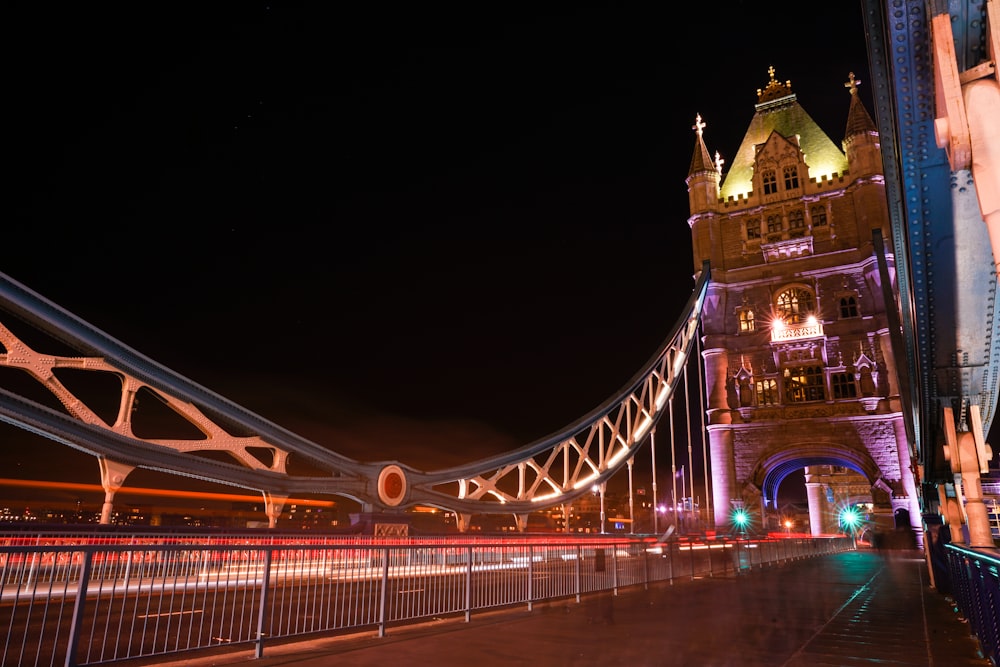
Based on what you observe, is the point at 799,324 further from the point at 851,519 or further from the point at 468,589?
the point at 468,589

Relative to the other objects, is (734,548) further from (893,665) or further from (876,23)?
(876,23)

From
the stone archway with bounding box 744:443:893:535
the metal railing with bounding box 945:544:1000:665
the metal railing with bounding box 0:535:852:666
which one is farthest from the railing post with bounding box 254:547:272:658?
the stone archway with bounding box 744:443:893:535

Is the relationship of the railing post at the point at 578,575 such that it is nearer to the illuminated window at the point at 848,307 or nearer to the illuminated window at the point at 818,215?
the illuminated window at the point at 848,307

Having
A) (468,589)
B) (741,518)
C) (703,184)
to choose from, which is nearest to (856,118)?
(703,184)

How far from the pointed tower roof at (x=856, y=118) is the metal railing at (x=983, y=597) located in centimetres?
4097

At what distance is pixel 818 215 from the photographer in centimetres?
4200

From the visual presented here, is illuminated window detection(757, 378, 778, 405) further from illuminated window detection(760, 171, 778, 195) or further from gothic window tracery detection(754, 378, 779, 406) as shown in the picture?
illuminated window detection(760, 171, 778, 195)

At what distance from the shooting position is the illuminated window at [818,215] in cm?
4175

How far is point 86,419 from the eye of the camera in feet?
52.9

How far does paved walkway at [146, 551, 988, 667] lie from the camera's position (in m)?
5.83

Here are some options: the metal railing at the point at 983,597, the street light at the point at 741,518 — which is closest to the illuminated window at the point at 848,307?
the street light at the point at 741,518

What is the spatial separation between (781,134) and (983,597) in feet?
152

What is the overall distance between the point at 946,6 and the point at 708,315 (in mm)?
39516

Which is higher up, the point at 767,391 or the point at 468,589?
the point at 767,391
